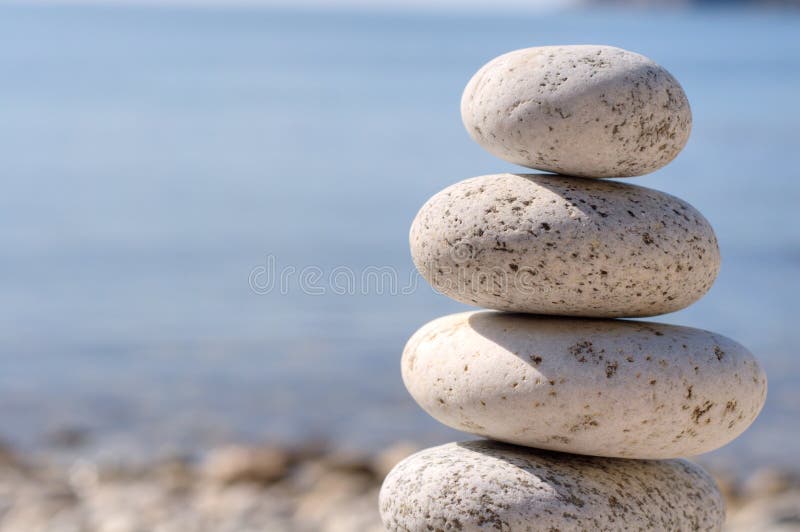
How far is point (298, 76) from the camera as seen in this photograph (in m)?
40.1

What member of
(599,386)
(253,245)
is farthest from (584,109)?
(253,245)

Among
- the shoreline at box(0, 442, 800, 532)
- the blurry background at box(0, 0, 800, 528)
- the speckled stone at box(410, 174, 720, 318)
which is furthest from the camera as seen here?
the blurry background at box(0, 0, 800, 528)

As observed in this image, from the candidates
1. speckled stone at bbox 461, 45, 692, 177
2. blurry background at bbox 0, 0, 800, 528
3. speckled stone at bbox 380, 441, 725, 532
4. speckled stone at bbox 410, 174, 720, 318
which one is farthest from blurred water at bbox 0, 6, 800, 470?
speckled stone at bbox 461, 45, 692, 177

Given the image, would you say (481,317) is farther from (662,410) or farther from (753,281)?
(753,281)

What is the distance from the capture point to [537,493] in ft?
10.2

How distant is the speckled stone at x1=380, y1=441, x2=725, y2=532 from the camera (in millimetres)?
3078

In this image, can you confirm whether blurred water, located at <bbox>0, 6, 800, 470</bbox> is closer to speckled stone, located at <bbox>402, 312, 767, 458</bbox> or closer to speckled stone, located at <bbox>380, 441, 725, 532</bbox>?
speckled stone, located at <bbox>380, 441, 725, 532</bbox>

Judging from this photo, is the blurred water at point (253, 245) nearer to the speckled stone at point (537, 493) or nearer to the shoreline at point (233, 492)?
the shoreline at point (233, 492)

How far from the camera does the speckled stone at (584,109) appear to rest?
308cm

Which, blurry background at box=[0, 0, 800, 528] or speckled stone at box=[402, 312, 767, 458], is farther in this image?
blurry background at box=[0, 0, 800, 528]

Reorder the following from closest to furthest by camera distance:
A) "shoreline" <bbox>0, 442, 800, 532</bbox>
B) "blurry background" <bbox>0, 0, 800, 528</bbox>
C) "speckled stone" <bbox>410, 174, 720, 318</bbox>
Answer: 1. "speckled stone" <bbox>410, 174, 720, 318</bbox>
2. "shoreline" <bbox>0, 442, 800, 532</bbox>
3. "blurry background" <bbox>0, 0, 800, 528</bbox>

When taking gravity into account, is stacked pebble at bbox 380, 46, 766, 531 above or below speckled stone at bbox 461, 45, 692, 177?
below

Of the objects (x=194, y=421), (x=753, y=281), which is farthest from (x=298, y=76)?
(x=194, y=421)

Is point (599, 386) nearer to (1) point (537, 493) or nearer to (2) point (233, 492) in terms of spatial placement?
(1) point (537, 493)
